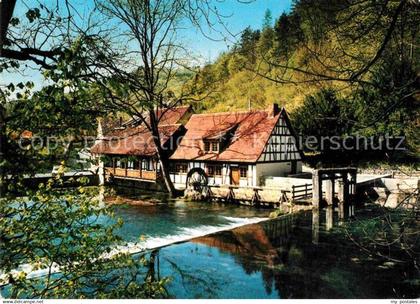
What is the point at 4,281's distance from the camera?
3.38 metres

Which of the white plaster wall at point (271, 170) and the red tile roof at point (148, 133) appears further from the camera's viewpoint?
the white plaster wall at point (271, 170)

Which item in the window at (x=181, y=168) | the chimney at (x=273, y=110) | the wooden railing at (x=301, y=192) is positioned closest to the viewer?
the wooden railing at (x=301, y=192)

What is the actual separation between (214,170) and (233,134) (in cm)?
229

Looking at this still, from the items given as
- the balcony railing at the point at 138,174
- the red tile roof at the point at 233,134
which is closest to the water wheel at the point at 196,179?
the red tile roof at the point at 233,134

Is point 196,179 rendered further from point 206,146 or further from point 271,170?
point 271,170

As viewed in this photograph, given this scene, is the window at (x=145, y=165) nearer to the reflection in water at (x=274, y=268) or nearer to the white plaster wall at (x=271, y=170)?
the white plaster wall at (x=271, y=170)

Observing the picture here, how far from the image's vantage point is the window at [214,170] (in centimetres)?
2023

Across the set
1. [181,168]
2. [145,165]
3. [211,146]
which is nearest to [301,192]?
[211,146]

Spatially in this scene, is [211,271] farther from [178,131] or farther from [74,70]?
[178,131]

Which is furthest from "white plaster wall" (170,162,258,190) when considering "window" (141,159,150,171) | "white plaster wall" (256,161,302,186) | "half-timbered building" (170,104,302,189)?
"window" (141,159,150,171)

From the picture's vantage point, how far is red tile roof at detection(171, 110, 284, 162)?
1939cm

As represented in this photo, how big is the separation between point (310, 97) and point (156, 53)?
14897 mm

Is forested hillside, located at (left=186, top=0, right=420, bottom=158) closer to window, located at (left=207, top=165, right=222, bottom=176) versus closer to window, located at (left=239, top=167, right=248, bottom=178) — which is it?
window, located at (left=239, top=167, right=248, bottom=178)

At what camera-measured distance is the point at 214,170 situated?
2039cm
